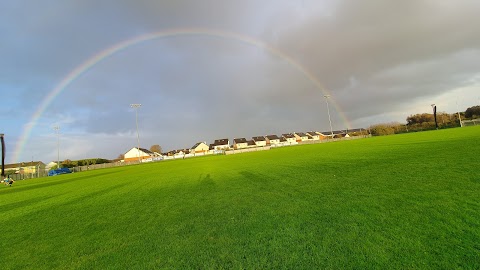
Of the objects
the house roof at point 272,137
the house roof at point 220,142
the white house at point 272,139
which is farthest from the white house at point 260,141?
the house roof at point 220,142

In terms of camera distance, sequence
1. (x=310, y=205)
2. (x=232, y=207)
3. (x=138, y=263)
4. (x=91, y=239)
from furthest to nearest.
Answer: (x=232, y=207) < (x=310, y=205) < (x=91, y=239) < (x=138, y=263)

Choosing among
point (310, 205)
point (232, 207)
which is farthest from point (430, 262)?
point (232, 207)

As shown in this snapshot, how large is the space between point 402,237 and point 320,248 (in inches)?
47.5

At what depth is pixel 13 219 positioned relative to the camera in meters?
8.77

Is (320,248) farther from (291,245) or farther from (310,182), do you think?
(310,182)

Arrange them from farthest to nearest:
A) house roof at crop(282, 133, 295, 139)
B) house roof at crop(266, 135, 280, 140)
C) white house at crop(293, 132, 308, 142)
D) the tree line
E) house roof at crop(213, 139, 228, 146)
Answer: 1. white house at crop(293, 132, 308, 142)
2. house roof at crop(282, 133, 295, 139)
3. house roof at crop(266, 135, 280, 140)
4. house roof at crop(213, 139, 228, 146)
5. the tree line

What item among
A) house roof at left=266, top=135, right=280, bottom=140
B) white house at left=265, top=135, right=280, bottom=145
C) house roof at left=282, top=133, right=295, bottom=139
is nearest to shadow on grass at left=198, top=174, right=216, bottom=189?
white house at left=265, top=135, right=280, bottom=145

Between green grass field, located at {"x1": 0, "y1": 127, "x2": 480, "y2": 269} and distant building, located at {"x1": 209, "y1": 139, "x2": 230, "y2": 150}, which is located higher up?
distant building, located at {"x1": 209, "y1": 139, "x2": 230, "y2": 150}

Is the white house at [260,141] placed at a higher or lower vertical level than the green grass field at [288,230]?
higher

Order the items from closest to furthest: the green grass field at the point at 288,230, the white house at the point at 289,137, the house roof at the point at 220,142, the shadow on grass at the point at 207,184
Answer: the green grass field at the point at 288,230 < the shadow on grass at the point at 207,184 < the house roof at the point at 220,142 < the white house at the point at 289,137

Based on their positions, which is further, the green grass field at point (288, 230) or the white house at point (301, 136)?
the white house at point (301, 136)

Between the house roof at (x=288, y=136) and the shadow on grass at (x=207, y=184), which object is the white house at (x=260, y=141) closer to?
the house roof at (x=288, y=136)

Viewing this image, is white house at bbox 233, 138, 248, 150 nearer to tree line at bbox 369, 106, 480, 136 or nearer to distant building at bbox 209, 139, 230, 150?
distant building at bbox 209, 139, 230, 150

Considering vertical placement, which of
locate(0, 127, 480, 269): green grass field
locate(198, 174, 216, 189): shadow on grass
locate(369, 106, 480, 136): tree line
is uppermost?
locate(369, 106, 480, 136): tree line
